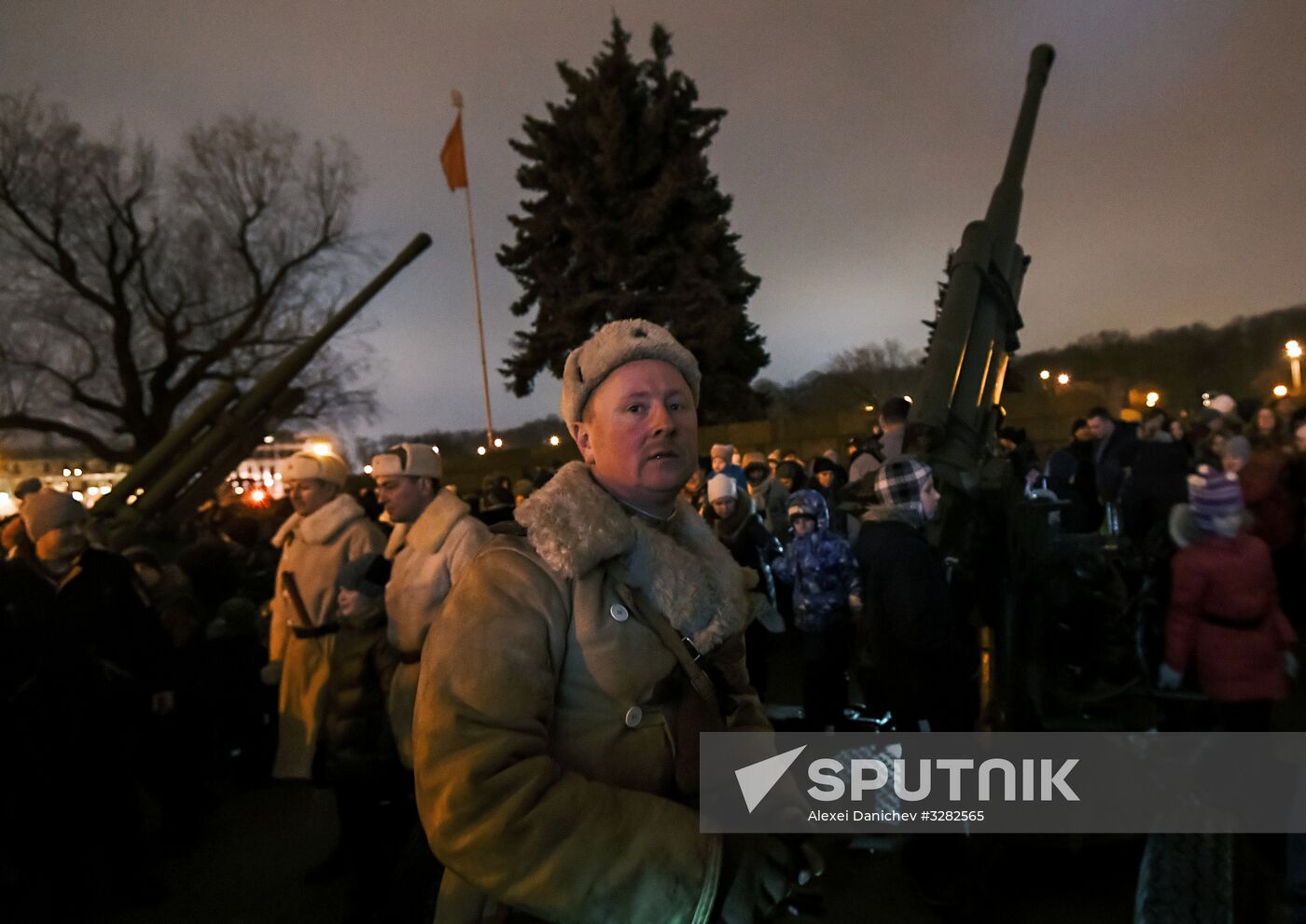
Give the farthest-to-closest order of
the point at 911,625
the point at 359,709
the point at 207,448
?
1. the point at 207,448
2. the point at 911,625
3. the point at 359,709

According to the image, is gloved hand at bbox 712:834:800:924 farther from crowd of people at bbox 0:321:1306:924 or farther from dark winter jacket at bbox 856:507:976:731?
dark winter jacket at bbox 856:507:976:731

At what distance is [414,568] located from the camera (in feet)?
11.6

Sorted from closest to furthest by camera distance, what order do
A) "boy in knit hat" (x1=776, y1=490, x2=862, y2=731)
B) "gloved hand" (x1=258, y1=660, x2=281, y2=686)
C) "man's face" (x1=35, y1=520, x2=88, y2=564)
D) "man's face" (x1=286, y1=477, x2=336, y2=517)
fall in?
"man's face" (x1=35, y1=520, x2=88, y2=564) → "man's face" (x1=286, y1=477, x2=336, y2=517) → "gloved hand" (x1=258, y1=660, x2=281, y2=686) → "boy in knit hat" (x1=776, y1=490, x2=862, y2=731)

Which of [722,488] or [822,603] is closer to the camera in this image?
[822,603]

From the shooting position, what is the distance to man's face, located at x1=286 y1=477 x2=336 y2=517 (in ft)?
15.2

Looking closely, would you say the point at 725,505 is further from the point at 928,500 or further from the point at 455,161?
the point at 455,161

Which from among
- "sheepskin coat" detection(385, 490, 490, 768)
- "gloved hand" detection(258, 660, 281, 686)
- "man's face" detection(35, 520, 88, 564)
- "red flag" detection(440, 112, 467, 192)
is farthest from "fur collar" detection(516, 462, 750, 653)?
"red flag" detection(440, 112, 467, 192)

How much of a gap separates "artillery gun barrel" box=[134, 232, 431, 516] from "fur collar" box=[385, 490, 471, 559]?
332 inches

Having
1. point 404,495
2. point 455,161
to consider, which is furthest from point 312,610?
point 455,161

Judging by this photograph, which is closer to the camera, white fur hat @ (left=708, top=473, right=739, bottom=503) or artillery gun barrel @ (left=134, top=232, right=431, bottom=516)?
white fur hat @ (left=708, top=473, right=739, bottom=503)

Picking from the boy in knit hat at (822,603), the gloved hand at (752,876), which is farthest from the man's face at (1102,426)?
the gloved hand at (752,876)

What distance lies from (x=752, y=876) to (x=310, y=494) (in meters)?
3.84

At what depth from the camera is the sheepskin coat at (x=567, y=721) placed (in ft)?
4.41

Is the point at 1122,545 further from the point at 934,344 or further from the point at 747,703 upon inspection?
the point at 747,703
